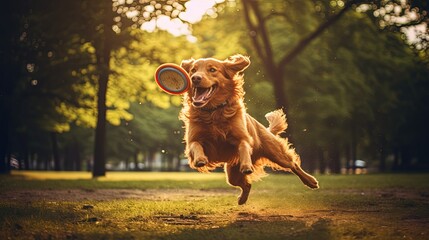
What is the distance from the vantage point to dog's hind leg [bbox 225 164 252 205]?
357 inches

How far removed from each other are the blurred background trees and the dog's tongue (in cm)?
795

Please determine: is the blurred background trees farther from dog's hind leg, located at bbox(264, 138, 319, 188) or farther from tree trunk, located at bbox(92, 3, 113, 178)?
dog's hind leg, located at bbox(264, 138, 319, 188)

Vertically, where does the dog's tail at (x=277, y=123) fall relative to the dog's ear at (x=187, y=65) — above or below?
below

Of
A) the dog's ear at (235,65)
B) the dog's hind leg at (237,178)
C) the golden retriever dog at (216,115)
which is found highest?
the dog's ear at (235,65)

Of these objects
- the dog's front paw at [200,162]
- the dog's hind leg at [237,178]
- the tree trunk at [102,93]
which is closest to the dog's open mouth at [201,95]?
the dog's front paw at [200,162]

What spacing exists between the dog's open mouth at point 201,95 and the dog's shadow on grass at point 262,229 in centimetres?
155

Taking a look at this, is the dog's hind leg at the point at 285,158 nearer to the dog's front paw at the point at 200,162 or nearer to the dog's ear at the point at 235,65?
the dog's ear at the point at 235,65

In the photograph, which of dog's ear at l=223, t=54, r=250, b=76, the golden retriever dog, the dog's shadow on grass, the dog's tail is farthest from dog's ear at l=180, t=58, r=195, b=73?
the dog's shadow on grass

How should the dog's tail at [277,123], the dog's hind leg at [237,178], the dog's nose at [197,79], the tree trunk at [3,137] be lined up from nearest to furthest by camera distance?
the dog's nose at [197,79] < the dog's hind leg at [237,178] < the dog's tail at [277,123] < the tree trunk at [3,137]

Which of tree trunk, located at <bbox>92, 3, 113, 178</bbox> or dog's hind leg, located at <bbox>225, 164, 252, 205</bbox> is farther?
tree trunk, located at <bbox>92, 3, 113, 178</bbox>

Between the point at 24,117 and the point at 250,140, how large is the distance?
20.5 meters

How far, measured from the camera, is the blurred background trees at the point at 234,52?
21.2 meters

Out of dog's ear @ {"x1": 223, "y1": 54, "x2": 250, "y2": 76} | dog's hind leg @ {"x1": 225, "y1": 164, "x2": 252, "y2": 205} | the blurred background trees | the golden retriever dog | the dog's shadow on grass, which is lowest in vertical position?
the dog's shadow on grass

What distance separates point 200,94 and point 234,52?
17.3 meters
